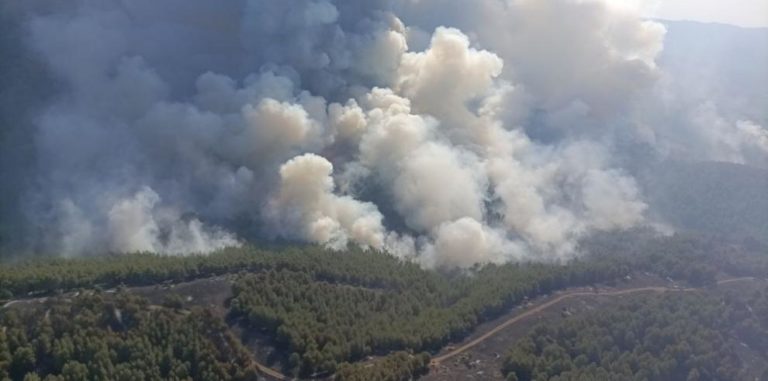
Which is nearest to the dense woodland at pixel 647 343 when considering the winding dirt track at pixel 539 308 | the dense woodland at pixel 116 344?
the winding dirt track at pixel 539 308

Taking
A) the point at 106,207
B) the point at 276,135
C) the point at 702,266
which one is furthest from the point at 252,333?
the point at 702,266

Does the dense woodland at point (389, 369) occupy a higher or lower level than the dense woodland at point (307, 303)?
lower

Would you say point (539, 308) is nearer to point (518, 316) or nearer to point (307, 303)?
point (518, 316)

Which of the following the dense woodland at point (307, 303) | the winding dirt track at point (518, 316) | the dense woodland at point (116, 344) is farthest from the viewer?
the winding dirt track at point (518, 316)

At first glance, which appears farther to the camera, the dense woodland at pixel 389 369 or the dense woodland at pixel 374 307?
the dense woodland at pixel 374 307

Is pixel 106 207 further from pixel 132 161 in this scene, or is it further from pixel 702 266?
pixel 702 266

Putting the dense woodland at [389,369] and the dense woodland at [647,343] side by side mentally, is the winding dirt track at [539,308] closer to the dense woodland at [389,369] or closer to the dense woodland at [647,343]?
the dense woodland at [389,369]

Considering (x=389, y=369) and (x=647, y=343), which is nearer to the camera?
(x=389, y=369)

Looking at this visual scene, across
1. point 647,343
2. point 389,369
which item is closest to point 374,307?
point 389,369
